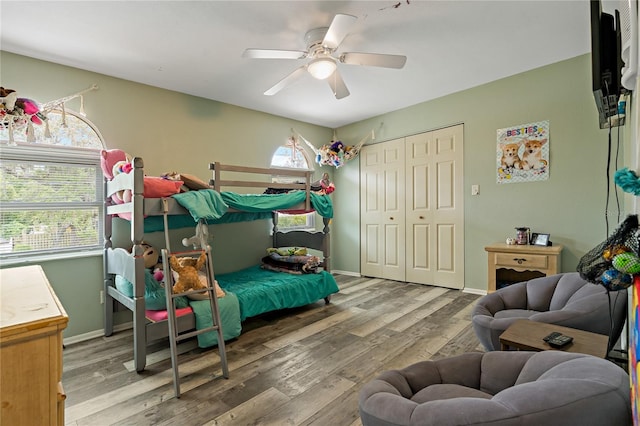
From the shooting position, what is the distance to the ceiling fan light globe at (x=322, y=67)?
96.1 inches

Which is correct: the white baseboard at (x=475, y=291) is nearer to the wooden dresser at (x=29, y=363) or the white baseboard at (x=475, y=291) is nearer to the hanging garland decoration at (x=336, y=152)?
the hanging garland decoration at (x=336, y=152)

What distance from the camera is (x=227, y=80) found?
10.8 feet

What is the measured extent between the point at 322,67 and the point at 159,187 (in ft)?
5.35

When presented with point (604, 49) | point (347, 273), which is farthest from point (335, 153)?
point (604, 49)

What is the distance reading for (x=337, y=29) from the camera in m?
2.04

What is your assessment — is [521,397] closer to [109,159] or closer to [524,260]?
[524,260]

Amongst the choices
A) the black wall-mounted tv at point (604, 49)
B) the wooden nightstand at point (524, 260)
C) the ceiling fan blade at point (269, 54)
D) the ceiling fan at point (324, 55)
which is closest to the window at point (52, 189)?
the ceiling fan blade at point (269, 54)

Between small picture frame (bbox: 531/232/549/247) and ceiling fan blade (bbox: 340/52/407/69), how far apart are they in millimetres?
2393

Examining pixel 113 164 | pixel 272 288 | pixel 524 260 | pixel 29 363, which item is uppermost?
pixel 113 164

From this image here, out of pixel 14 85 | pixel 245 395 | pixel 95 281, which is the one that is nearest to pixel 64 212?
pixel 95 281

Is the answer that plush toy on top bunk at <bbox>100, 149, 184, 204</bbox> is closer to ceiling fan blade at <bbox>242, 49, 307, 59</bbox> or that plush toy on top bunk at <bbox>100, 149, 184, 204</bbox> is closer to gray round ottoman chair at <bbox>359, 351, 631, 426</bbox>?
ceiling fan blade at <bbox>242, 49, 307, 59</bbox>

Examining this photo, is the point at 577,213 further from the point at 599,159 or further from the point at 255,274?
the point at 255,274

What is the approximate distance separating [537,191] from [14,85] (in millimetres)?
5238

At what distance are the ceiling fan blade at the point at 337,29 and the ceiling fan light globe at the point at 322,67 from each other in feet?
0.44
